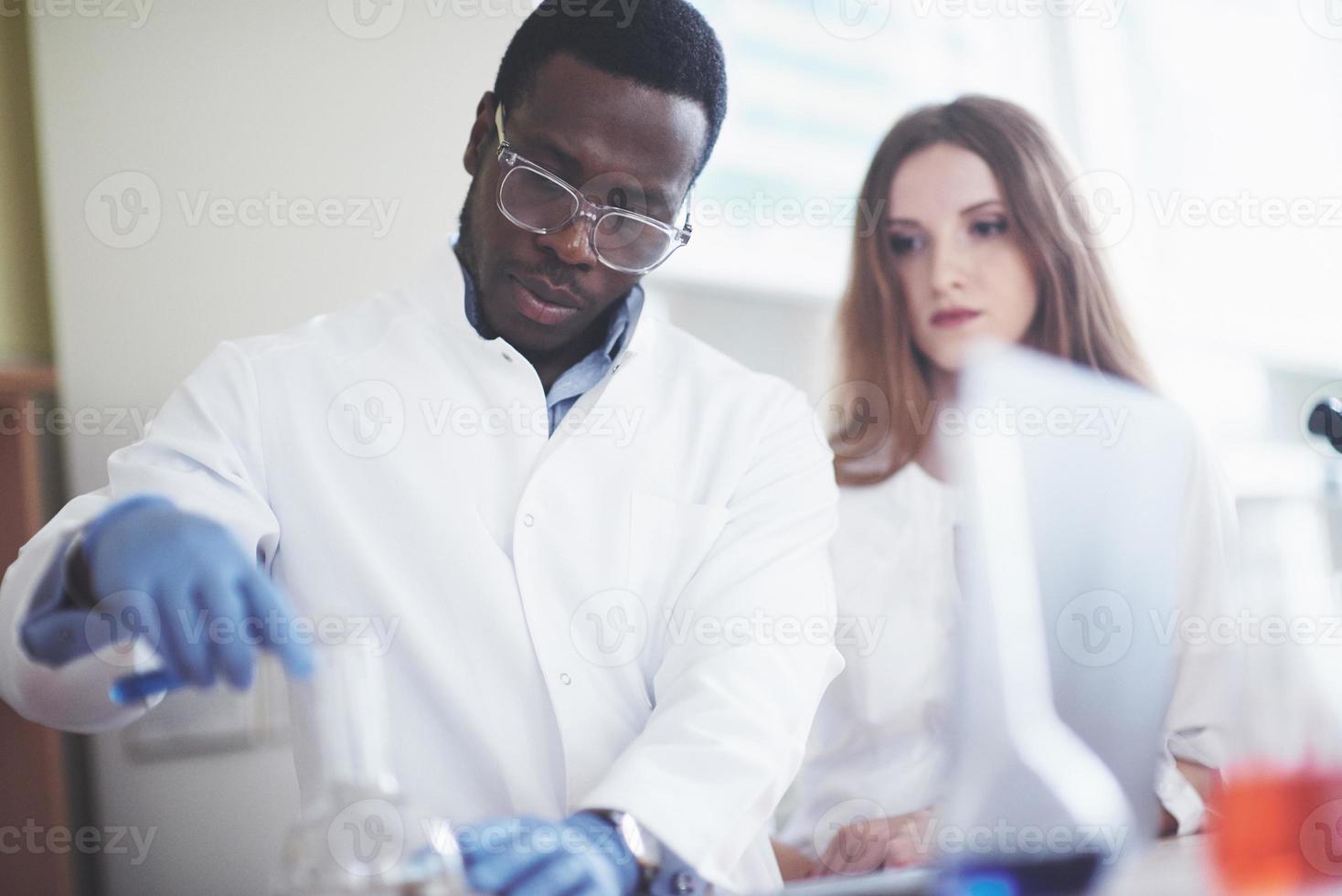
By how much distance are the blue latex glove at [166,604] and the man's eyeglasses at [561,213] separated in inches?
21.4

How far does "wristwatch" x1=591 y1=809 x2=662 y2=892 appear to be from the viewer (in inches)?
34.5

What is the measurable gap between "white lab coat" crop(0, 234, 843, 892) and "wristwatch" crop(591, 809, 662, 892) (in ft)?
0.43

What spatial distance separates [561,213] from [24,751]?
3.37ft

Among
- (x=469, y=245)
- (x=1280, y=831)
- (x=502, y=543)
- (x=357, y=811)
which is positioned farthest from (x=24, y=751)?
(x=1280, y=831)

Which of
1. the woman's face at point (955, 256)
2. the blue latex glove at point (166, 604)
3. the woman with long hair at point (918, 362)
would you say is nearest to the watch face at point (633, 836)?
the blue latex glove at point (166, 604)

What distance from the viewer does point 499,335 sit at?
4.47 feet

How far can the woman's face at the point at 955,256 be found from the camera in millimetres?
1829

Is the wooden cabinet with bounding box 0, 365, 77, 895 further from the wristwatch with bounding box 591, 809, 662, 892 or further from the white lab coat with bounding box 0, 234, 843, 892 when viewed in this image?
the wristwatch with bounding box 591, 809, 662, 892

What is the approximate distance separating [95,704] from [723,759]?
0.61 m

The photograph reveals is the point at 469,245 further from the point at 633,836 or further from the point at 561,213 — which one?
the point at 633,836

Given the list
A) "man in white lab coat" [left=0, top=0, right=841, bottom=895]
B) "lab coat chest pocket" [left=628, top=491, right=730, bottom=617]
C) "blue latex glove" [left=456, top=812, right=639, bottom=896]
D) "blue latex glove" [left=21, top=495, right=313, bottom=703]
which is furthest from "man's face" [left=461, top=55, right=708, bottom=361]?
"blue latex glove" [left=456, top=812, right=639, bottom=896]

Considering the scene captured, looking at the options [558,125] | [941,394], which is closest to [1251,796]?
[558,125]

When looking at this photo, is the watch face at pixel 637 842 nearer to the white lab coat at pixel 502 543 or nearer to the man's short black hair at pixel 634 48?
the white lab coat at pixel 502 543

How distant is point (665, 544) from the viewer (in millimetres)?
1302
